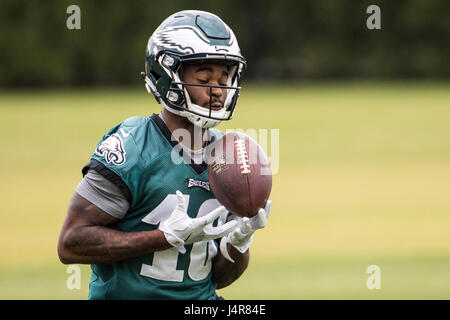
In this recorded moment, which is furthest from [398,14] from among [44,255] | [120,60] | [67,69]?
[44,255]

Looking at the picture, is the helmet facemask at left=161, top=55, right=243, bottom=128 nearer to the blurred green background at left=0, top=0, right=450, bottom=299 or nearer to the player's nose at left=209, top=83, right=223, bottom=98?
the player's nose at left=209, top=83, right=223, bottom=98

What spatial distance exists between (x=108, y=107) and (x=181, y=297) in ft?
71.7

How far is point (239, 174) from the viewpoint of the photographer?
331 centimetres

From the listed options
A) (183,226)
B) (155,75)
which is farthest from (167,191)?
(155,75)

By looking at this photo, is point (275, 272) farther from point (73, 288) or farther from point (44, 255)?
point (44, 255)

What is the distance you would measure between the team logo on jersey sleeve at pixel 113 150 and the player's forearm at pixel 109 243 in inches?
11.4

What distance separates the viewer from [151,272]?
10.8ft

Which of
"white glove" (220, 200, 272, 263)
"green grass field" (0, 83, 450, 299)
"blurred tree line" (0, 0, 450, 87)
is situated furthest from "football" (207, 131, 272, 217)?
"blurred tree line" (0, 0, 450, 87)

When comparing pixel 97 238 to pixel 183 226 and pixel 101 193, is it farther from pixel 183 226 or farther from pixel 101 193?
pixel 183 226

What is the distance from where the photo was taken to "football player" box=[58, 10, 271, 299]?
3131 mm

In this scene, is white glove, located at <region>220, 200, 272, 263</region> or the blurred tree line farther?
the blurred tree line

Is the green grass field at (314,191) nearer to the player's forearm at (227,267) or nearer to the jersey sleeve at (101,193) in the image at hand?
the player's forearm at (227,267)

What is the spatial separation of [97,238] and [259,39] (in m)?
36.6

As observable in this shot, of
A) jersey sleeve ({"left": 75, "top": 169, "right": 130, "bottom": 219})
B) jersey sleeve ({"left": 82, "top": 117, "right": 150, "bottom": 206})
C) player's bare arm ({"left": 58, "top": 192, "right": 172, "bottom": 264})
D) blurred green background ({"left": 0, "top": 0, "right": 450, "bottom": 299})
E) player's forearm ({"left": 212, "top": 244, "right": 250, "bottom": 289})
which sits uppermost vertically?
blurred green background ({"left": 0, "top": 0, "right": 450, "bottom": 299})
